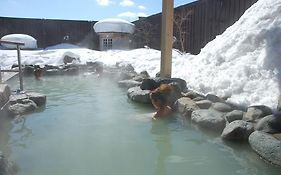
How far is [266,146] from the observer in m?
2.94

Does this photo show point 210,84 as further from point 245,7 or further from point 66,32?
point 66,32

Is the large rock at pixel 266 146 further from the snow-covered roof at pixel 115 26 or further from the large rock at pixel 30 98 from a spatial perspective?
the snow-covered roof at pixel 115 26

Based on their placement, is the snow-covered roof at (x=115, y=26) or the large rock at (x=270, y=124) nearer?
the large rock at (x=270, y=124)

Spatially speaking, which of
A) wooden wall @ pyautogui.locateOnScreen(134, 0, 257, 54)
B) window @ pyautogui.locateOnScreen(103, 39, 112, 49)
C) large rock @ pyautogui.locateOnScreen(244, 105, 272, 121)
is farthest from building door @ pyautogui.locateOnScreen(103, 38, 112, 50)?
large rock @ pyautogui.locateOnScreen(244, 105, 272, 121)

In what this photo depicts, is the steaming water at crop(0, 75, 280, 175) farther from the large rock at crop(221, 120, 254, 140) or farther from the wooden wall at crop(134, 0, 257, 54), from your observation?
the wooden wall at crop(134, 0, 257, 54)

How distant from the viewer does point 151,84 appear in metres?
5.91

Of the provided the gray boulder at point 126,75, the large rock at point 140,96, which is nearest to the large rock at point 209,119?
the large rock at point 140,96

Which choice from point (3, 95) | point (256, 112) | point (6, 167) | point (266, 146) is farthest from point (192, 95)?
point (6, 167)

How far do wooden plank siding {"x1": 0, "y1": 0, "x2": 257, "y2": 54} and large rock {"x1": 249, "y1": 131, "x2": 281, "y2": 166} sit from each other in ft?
19.3

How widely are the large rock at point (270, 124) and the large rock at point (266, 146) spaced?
0.52 feet

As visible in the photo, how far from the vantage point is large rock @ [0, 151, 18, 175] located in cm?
241

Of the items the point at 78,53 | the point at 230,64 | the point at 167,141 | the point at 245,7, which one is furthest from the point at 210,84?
the point at 78,53

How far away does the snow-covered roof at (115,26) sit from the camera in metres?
16.2

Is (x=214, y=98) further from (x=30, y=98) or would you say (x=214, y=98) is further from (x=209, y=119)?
A: (x=30, y=98)
